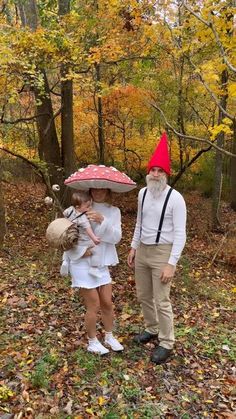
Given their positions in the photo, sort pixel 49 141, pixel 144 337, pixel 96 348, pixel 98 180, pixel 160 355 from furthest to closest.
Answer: pixel 49 141 → pixel 144 337 → pixel 160 355 → pixel 96 348 → pixel 98 180

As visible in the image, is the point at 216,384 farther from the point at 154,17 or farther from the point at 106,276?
the point at 154,17

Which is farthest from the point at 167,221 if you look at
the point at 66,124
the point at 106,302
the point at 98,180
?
the point at 66,124

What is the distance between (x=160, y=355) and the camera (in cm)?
448

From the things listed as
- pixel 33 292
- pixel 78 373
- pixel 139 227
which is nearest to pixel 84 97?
pixel 33 292

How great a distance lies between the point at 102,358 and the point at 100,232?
1.38 m

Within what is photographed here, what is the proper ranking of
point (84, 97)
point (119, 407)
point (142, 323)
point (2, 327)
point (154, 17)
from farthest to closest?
1. point (84, 97)
2. point (154, 17)
3. point (142, 323)
4. point (2, 327)
5. point (119, 407)

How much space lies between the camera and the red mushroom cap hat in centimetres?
387

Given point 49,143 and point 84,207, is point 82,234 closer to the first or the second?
point 84,207

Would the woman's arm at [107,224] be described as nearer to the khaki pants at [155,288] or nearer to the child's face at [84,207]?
the child's face at [84,207]

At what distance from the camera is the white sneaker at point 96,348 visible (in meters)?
4.37

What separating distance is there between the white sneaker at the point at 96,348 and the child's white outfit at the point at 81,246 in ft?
2.63

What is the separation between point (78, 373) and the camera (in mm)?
4090

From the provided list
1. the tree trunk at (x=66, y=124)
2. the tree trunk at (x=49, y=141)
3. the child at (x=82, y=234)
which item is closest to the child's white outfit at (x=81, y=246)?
the child at (x=82, y=234)

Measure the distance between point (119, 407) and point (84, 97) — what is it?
1141 centimetres
